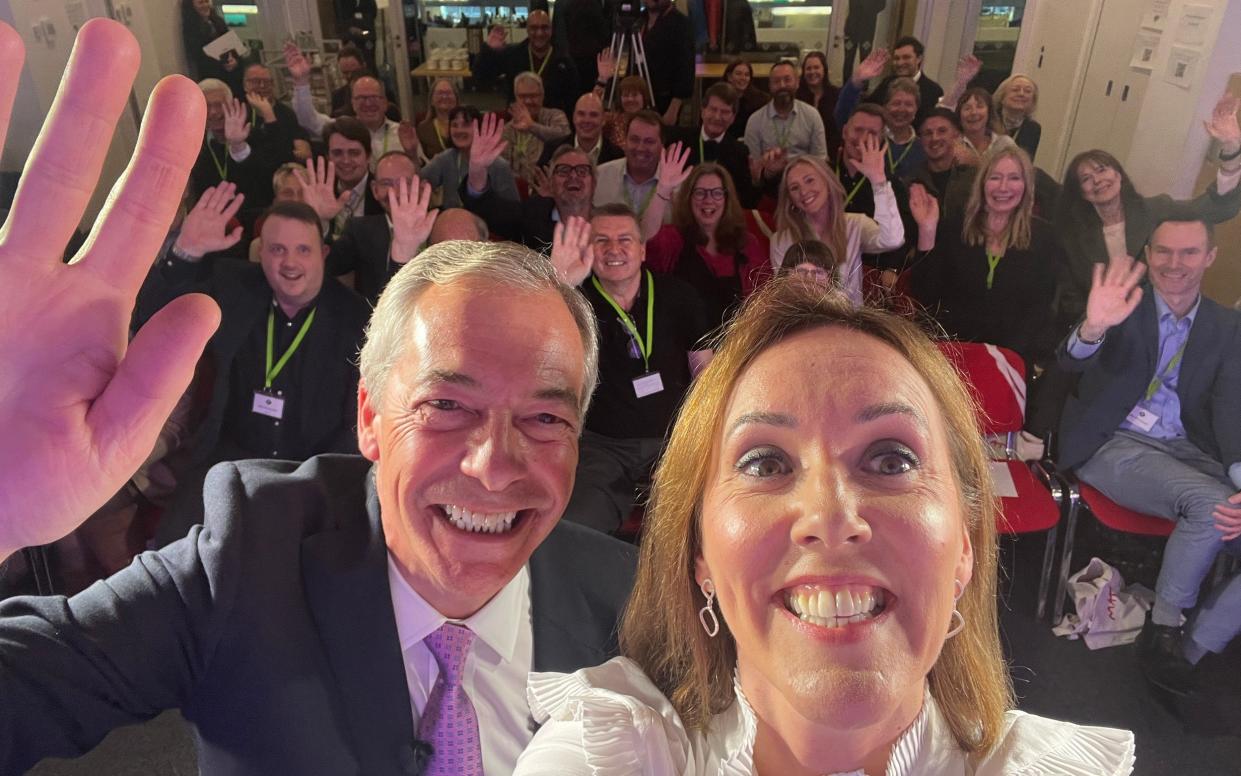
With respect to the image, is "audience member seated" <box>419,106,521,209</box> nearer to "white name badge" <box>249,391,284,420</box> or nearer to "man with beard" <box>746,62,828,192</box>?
"man with beard" <box>746,62,828,192</box>

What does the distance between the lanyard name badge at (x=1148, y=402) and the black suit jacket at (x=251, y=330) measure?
2849mm

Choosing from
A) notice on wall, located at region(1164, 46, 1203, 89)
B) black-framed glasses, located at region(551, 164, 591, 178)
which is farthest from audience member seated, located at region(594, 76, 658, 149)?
notice on wall, located at region(1164, 46, 1203, 89)

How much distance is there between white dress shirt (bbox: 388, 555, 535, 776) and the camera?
4.35 ft

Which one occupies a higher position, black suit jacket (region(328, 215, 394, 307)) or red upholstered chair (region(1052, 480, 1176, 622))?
black suit jacket (region(328, 215, 394, 307))

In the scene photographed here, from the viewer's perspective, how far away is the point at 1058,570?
3102 millimetres

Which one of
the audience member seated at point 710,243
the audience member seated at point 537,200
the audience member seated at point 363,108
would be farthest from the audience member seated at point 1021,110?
the audience member seated at point 363,108

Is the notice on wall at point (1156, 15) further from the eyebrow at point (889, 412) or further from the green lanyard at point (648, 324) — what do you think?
the eyebrow at point (889, 412)

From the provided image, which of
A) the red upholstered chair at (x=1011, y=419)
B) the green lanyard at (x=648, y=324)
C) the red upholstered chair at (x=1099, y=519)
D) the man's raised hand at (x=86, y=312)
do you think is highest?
the man's raised hand at (x=86, y=312)

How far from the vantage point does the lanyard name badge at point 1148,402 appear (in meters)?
2.98

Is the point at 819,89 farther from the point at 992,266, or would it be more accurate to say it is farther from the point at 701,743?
the point at 701,743

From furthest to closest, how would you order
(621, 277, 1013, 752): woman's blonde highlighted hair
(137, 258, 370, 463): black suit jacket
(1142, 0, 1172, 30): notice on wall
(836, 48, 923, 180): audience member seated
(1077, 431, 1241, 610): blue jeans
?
(836, 48, 923, 180): audience member seated → (1142, 0, 1172, 30): notice on wall → (137, 258, 370, 463): black suit jacket → (1077, 431, 1241, 610): blue jeans → (621, 277, 1013, 752): woman's blonde highlighted hair

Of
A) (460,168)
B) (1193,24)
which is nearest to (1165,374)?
(1193,24)

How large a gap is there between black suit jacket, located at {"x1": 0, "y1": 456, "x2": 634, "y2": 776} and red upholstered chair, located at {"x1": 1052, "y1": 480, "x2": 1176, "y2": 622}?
232 cm

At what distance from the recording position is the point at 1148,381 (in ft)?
9.84
